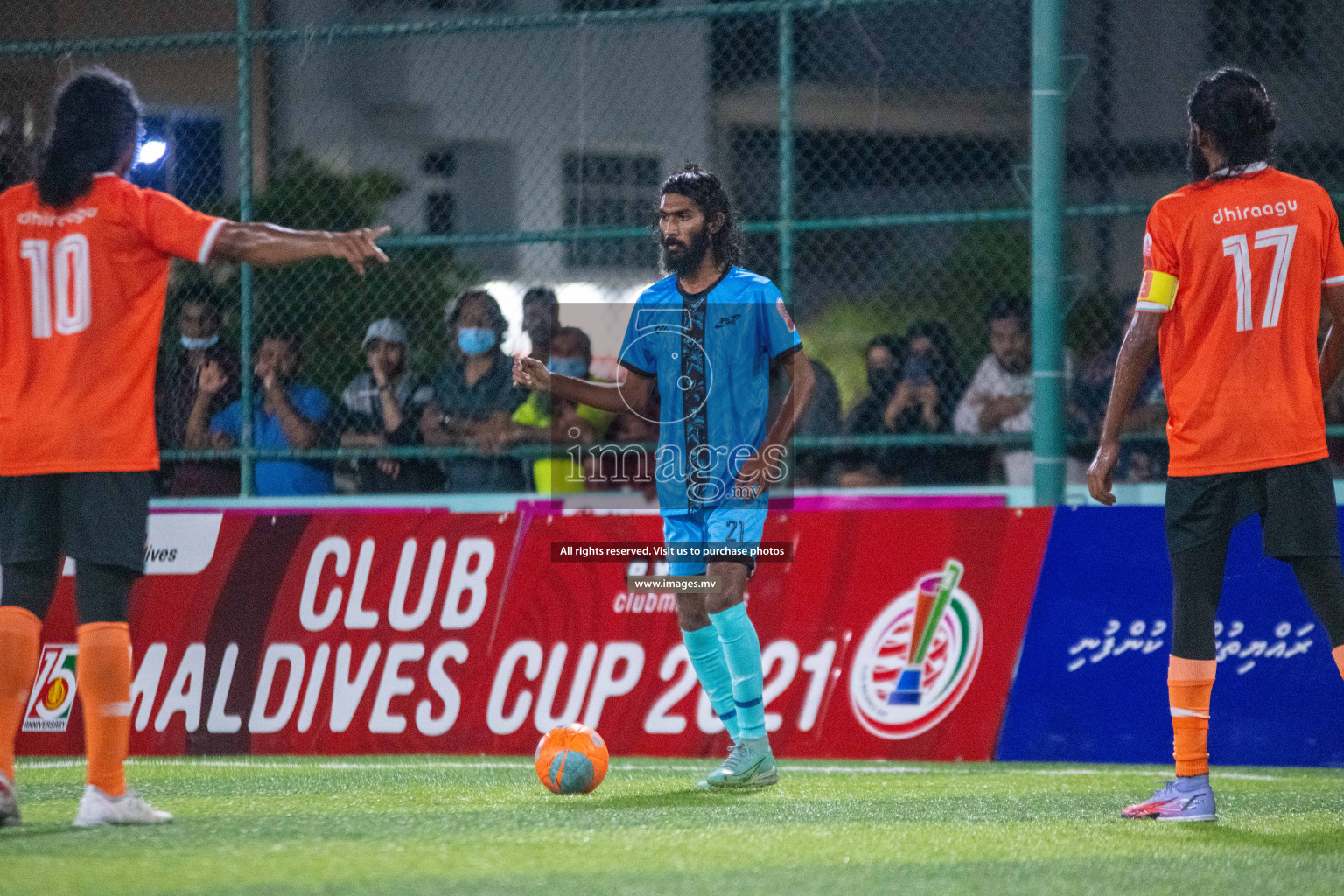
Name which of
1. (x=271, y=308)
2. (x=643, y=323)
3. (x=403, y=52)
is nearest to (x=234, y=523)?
(x=271, y=308)

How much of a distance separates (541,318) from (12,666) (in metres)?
5.07

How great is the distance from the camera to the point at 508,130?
84.2 ft

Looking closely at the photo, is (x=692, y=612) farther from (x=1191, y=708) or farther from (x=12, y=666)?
(x=12, y=666)

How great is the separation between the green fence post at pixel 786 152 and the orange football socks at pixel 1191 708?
4054 mm

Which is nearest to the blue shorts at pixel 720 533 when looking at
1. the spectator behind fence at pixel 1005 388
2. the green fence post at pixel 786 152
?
the green fence post at pixel 786 152

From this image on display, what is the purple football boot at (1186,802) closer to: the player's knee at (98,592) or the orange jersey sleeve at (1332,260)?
the orange jersey sleeve at (1332,260)

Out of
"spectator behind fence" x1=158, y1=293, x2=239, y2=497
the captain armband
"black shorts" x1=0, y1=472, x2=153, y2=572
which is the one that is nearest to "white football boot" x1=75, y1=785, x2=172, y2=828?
"black shorts" x1=0, y1=472, x2=153, y2=572

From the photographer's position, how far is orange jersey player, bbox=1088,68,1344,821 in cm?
526

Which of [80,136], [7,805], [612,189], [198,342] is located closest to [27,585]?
[7,805]

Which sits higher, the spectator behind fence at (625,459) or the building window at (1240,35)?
the building window at (1240,35)

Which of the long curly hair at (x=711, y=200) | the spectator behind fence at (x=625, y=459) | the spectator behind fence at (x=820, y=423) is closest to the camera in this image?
the long curly hair at (x=711, y=200)

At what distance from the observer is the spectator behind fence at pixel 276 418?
9648 millimetres

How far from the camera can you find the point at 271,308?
9891mm

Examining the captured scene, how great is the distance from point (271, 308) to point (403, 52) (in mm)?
19074
